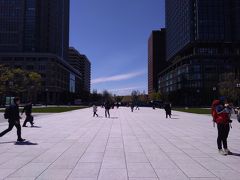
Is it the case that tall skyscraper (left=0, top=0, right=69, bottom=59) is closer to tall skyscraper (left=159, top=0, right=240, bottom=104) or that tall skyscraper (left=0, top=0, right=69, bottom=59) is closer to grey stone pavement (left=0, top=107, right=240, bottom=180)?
tall skyscraper (left=159, top=0, right=240, bottom=104)

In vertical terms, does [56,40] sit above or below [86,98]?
above

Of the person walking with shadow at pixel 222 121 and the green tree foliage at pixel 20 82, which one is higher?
the green tree foliage at pixel 20 82

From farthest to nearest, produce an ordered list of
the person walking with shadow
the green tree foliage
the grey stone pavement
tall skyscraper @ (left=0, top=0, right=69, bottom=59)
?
tall skyscraper @ (left=0, top=0, right=69, bottom=59)
the green tree foliage
the person walking with shadow
the grey stone pavement

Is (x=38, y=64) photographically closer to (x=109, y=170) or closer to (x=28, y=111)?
(x=28, y=111)

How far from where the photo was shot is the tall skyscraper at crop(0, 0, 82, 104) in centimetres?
13362

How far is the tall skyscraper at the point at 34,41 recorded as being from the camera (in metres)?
134

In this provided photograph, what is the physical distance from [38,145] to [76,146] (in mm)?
Answer: 1431

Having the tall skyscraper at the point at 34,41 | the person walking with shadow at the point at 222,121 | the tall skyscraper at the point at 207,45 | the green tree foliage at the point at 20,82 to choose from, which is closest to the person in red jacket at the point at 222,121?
the person walking with shadow at the point at 222,121

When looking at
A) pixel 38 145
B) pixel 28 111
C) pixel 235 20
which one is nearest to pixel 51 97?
pixel 235 20

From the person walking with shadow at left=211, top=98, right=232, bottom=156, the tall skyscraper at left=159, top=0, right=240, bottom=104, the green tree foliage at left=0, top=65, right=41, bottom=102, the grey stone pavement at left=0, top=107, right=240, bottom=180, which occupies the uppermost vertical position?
the tall skyscraper at left=159, top=0, right=240, bottom=104

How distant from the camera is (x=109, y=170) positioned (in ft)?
25.8

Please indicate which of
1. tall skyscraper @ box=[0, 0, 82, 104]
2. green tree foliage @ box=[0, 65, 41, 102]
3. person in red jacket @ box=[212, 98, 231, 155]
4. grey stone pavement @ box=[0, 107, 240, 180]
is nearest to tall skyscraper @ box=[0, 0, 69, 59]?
tall skyscraper @ box=[0, 0, 82, 104]

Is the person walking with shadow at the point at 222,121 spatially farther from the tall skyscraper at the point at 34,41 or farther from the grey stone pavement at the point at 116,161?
the tall skyscraper at the point at 34,41

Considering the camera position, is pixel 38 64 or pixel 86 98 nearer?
pixel 38 64
